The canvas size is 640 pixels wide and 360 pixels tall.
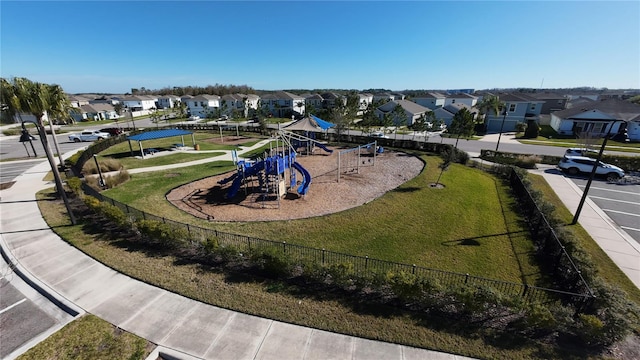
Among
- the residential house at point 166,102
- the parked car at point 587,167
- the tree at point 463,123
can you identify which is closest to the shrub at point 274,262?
the parked car at point 587,167

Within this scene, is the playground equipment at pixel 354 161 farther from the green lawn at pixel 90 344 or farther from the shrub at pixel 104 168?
the shrub at pixel 104 168

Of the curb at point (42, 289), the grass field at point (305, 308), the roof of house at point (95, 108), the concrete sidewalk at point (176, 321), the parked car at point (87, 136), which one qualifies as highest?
the roof of house at point (95, 108)

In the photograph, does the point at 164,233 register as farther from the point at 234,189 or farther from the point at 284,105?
the point at 284,105

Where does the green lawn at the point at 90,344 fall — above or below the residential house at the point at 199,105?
below

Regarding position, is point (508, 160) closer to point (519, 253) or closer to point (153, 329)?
point (519, 253)

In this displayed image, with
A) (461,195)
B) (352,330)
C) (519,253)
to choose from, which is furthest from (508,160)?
(352,330)

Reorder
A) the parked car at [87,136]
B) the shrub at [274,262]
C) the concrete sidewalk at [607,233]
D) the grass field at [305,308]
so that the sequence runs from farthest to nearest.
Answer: the parked car at [87,136] → the concrete sidewalk at [607,233] → the shrub at [274,262] → the grass field at [305,308]

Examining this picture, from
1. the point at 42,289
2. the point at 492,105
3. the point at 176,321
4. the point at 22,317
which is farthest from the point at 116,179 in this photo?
the point at 492,105
